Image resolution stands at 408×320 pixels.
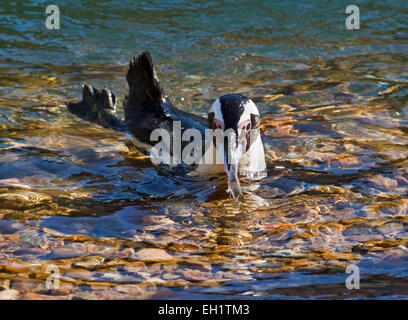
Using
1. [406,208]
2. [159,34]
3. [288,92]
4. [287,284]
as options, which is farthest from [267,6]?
[287,284]

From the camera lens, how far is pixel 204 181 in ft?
18.4

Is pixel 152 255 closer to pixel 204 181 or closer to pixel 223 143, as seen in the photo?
pixel 223 143

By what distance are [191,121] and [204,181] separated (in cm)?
94

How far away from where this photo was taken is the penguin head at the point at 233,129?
193 inches

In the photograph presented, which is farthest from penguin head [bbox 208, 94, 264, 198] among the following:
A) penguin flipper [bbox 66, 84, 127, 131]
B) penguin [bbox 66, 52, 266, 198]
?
penguin flipper [bbox 66, 84, 127, 131]

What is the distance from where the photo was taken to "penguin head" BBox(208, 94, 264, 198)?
4914 millimetres

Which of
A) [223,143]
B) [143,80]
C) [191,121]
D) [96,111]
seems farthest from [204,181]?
[96,111]

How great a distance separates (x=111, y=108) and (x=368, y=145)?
2872 millimetres

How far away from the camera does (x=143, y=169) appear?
5.97 m

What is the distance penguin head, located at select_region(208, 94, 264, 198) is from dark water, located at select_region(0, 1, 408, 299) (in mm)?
344

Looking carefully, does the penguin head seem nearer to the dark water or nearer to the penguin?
the penguin

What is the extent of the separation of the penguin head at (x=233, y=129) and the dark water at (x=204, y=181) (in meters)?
0.34

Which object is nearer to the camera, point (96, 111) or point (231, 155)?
point (231, 155)
